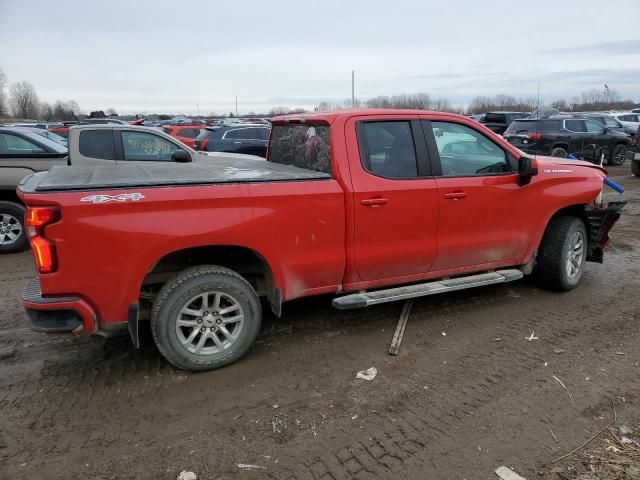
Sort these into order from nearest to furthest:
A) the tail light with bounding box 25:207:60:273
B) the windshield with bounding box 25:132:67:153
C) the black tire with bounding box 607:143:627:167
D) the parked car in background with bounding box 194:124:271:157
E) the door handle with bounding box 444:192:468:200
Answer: the tail light with bounding box 25:207:60:273 → the door handle with bounding box 444:192:468:200 → the windshield with bounding box 25:132:67:153 → the parked car in background with bounding box 194:124:271:157 → the black tire with bounding box 607:143:627:167

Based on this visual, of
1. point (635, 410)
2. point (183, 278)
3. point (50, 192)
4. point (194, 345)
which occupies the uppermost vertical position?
point (50, 192)

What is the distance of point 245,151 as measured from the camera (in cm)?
1401

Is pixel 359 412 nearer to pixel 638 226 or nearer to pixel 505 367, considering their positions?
pixel 505 367

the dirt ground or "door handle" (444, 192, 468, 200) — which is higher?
"door handle" (444, 192, 468, 200)

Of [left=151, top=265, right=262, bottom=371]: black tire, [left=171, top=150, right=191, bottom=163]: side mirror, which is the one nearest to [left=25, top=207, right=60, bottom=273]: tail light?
[left=151, top=265, right=262, bottom=371]: black tire

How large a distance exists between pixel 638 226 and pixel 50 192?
29.1 feet

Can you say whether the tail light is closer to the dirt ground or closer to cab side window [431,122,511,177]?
the dirt ground

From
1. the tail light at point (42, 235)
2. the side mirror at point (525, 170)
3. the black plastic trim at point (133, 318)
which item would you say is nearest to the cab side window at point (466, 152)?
the side mirror at point (525, 170)

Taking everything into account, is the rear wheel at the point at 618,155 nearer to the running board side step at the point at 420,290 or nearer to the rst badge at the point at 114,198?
the running board side step at the point at 420,290

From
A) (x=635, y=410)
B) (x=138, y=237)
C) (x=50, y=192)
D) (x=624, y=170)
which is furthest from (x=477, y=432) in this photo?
(x=624, y=170)

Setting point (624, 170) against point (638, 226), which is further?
point (624, 170)

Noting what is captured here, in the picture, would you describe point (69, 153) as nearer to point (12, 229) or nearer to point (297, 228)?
point (12, 229)

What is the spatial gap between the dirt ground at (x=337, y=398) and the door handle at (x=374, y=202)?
1164 millimetres

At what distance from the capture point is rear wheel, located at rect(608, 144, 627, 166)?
1753cm
